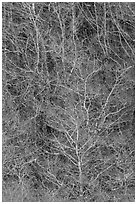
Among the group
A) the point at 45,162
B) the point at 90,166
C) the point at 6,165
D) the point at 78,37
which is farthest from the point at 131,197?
the point at 78,37

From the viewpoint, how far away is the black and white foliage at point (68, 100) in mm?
8203

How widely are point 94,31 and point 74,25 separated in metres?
0.37

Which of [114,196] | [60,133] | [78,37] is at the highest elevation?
[78,37]

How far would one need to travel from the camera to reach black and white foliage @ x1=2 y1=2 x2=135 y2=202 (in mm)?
8203

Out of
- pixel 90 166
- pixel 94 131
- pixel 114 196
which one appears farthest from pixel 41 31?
pixel 114 196

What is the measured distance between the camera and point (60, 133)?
27.3 ft

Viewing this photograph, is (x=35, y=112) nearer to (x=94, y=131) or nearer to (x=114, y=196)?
(x=94, y=131)

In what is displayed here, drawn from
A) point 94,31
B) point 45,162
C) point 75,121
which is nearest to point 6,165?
point 45,162

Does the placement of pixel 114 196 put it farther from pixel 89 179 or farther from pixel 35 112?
A: pixel 35 112

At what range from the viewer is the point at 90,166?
8219 mm

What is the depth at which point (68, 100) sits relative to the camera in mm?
8289

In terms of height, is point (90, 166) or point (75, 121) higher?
point (75, 121)

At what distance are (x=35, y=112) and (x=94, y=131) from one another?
3.73 feet

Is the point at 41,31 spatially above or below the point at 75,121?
above
